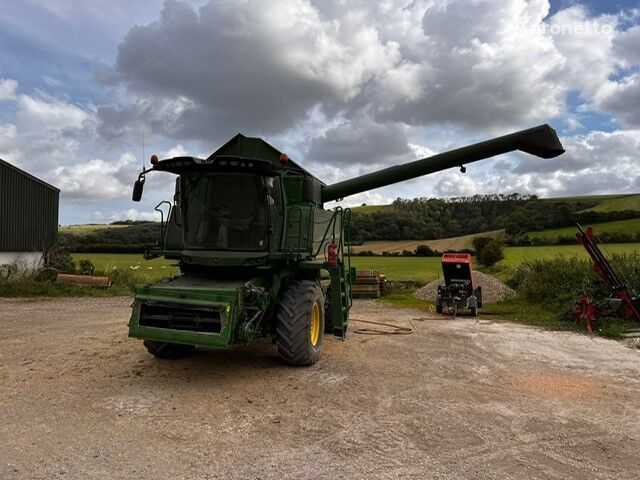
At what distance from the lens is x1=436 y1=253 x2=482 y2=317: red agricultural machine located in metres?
15.1

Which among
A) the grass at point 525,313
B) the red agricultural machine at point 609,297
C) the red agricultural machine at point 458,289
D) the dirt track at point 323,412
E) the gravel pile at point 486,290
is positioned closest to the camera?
the dirt track at point 323,412

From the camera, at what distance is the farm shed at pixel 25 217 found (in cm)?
2245

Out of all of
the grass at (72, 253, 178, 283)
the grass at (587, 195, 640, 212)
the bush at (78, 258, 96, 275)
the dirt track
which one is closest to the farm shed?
the bush at (78, 258, 96, 275)

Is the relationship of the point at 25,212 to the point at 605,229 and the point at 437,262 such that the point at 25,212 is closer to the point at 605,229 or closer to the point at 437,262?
the point at 437,262

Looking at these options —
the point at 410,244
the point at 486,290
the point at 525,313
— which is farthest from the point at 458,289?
the point at 410,244

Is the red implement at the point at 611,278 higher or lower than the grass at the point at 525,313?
higher

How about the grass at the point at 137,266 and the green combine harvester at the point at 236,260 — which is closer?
the green combine harvester at the point at 236,260

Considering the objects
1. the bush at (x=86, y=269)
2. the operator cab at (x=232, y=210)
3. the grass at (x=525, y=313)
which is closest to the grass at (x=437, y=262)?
the grass at (x=525, y=313)

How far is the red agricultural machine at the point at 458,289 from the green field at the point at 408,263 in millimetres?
7488

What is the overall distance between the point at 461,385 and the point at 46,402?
17.1 ft

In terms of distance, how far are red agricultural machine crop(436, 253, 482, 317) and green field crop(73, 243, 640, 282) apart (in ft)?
24.6

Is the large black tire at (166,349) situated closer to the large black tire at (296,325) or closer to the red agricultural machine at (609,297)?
the large black tire at (296,325)

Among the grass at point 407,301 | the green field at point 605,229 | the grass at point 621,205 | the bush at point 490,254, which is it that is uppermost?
the grass at point 621,205

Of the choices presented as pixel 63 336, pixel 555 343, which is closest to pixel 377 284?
pixel 555 343
